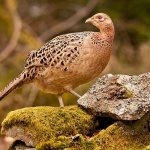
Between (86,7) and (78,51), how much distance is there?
516 inches

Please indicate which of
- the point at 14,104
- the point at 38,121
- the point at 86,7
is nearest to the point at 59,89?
the point at 38,121

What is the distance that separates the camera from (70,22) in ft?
68.3

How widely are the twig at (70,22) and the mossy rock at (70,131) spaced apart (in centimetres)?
1357

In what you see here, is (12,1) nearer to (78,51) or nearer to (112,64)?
(112,64)

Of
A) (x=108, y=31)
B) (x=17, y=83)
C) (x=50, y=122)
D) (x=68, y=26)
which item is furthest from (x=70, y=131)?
(x=68, y=26)

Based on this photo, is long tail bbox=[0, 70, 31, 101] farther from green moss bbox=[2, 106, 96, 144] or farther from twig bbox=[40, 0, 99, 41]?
twig bbox=[40, 0, 99, 41]

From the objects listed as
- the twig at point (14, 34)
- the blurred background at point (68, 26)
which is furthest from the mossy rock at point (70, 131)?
the twig at point (14, 34)

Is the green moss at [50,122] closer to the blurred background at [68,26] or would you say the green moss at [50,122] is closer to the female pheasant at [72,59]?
the female pheasant at [72,59]

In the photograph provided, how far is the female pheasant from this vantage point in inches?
323

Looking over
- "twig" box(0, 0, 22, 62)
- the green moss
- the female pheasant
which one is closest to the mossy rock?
the green moss

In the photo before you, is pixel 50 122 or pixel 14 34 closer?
pixel 50 122

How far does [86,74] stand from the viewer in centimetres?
822

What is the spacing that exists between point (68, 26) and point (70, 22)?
290mm

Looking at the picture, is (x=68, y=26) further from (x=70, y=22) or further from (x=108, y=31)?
(x=108, y=31)
